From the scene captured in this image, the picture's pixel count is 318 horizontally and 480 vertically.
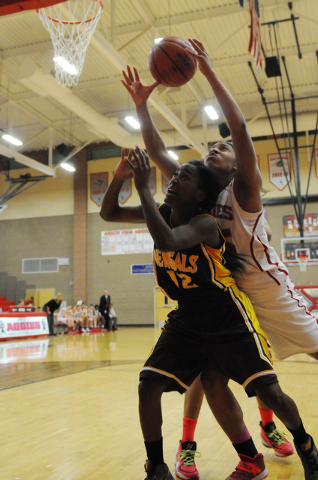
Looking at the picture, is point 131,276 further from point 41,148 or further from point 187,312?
point 187,312

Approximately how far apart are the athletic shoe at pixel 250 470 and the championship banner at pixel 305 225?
56.8ft

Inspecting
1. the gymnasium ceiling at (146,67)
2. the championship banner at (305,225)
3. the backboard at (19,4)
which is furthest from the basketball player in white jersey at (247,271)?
the championship banner at (305,225)

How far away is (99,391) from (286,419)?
3.07 meters

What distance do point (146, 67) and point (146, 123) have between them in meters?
12.7

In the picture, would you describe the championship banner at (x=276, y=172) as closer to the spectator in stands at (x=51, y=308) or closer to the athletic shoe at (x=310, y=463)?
the spectator in stands at (x=51, y=308)

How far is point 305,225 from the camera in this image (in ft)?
62.2

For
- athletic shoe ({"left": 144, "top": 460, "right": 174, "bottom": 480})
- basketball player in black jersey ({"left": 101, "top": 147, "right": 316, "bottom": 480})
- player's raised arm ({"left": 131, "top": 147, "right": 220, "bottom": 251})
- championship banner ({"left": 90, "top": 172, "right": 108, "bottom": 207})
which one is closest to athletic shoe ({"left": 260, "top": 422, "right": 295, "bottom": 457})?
basketball player in black jersey ({"left": 101, "top": 147, "right": 316, "bottom": 480})

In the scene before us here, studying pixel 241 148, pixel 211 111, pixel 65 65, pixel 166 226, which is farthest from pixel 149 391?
pixel 211 111

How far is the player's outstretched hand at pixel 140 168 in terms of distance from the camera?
219 cm

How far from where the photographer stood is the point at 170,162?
2951 millimetres

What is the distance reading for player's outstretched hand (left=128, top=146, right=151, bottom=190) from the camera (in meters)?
2.19

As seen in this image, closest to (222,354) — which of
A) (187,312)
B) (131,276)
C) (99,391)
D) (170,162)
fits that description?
(187,312)

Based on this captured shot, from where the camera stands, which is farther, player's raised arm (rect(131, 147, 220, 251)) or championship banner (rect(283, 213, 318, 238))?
championship banner (rect(283, 213, 318, 238))

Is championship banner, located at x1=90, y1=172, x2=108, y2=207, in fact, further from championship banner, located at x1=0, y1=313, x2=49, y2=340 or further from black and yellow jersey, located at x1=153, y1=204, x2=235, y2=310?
black and yellow jersey, located at x1=153, y1=204, x2=235, y2=310
